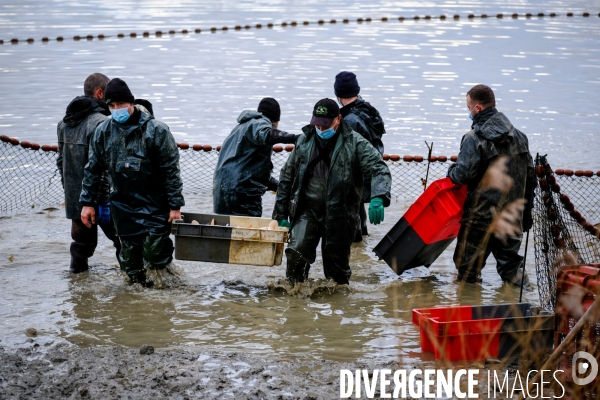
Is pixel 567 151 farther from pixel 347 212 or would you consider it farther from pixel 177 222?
pixel 177 222

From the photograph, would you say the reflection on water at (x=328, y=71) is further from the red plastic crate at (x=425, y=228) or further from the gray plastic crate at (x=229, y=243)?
the gray plastic crate at (x=229, y=243)

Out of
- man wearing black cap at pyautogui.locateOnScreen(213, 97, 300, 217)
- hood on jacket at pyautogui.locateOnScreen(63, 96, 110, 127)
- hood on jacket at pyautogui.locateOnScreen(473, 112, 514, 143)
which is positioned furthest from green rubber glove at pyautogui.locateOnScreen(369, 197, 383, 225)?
hood on jacket at pyautogui.locateOnScreen(63, 96, 110, 127)

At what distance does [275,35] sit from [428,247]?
22296 mm

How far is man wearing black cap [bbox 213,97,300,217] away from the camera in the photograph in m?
8.42

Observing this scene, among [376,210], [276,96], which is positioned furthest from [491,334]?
[276,96]

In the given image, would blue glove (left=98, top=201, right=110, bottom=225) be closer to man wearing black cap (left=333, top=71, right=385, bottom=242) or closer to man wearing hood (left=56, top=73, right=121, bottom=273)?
man wearing hood (left=56, top=73, right=121, bottom=273)

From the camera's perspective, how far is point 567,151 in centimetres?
1408

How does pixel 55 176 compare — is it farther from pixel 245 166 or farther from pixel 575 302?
pixel 575 302

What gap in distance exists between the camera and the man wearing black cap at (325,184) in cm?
762

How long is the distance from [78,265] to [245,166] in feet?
6.44

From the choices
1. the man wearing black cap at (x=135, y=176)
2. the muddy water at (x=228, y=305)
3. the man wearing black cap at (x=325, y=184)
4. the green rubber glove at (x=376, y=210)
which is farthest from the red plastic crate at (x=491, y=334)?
the man wearing black cap at (x=135, y=176)

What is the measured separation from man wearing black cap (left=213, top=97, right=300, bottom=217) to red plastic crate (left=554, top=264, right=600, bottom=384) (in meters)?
3.73

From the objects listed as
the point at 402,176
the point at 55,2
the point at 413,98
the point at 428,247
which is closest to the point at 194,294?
the point at 428,247

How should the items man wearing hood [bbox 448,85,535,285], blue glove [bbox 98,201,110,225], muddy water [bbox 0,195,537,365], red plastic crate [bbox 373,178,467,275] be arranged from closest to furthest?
muddy water [bbox 0,195,537,365]
man wearing hood [bbox 448,85,535,285]
red plastic crate [bbox 373,178,467,275]
blue glove [bbox 98,201,110,225]
